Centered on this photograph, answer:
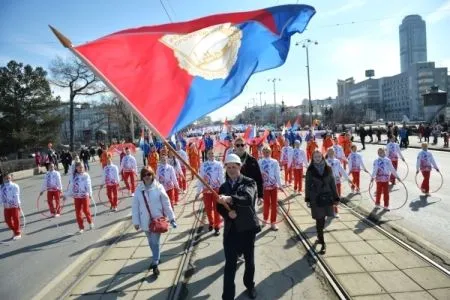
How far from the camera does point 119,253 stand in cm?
800

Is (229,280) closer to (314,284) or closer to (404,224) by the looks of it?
(314,284)

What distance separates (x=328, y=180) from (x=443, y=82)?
131 metres

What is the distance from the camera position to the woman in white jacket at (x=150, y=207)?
680cm

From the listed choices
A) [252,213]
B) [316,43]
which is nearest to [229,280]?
[252,213]

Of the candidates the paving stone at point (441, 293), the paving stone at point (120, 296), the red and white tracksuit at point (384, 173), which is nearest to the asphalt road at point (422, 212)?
the red and white tracksuit at point (384, 173)

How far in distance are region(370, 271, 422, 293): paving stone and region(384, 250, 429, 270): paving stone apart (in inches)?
13.0

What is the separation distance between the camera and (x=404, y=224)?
9.07 meters

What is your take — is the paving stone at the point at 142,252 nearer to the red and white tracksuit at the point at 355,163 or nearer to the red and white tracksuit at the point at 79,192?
the red and white tracksuit at the point at 79,192

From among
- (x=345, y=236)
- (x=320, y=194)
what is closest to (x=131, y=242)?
(x=320, y=194)

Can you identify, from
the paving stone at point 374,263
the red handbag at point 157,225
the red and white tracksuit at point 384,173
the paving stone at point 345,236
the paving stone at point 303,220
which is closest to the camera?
the paving stone at point 374,263

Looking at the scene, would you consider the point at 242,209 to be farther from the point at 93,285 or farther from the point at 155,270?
the point at 93,285

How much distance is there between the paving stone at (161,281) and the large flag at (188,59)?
8.38 ft

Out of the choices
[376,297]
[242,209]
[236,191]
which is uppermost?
[236,191]

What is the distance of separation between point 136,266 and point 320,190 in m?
3.47
